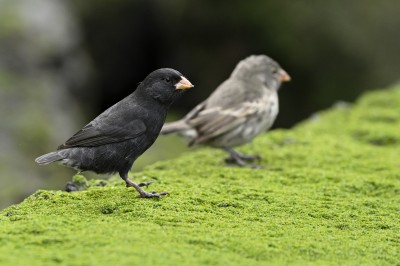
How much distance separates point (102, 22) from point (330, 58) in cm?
397

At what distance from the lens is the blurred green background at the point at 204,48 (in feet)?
33.7

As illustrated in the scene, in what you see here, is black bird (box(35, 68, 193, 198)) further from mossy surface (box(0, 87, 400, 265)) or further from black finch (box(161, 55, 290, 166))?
black finch (box(161, 55, 290, 166))

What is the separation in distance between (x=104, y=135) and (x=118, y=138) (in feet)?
0.34

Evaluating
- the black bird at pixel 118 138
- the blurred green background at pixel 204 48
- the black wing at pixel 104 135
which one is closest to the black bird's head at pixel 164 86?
the black bird at pixel 118 138

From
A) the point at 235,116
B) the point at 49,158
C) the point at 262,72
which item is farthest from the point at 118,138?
the point at 262,72

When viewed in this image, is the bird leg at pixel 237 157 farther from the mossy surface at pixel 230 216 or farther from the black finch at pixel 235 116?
the mossy surface at pixel 230 216

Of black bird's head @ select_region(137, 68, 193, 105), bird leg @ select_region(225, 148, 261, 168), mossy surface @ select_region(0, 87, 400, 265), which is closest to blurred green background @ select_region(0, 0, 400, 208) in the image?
bird leg @ select_region(225, 148, 261, 168)

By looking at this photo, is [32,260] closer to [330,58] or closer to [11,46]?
[11,46]

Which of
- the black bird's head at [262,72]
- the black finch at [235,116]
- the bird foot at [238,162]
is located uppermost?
the black bird's head at [262,72]

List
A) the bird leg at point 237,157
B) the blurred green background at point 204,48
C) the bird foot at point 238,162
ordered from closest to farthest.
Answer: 1. the bird foot at point 238,162
2. the bird leg at point 237,157
3. the blurred green background at point 204,48

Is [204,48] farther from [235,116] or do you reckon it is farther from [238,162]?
[238,162]

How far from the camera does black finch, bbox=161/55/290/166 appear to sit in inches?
277

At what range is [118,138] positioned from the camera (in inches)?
196

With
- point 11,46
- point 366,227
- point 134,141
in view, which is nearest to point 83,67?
point 11,46
